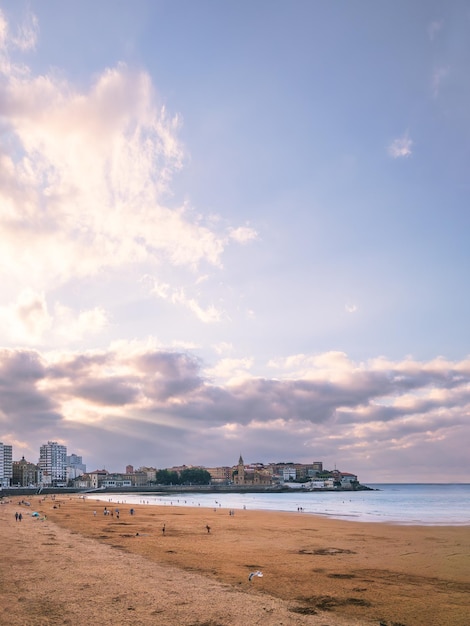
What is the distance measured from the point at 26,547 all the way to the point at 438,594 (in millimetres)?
23061

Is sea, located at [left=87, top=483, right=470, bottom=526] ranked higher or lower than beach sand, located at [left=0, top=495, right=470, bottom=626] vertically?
lower

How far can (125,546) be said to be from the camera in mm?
32094

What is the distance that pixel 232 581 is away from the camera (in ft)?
67.4

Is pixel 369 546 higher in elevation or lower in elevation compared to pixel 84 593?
lower

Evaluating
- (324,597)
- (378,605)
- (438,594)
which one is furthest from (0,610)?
(438,594)

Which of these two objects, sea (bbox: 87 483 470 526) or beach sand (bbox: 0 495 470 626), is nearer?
beach sand (bbox: 0 495 470 626)

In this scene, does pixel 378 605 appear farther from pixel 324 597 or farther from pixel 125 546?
pixel 125 546

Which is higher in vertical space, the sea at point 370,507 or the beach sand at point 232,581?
the beach sand at point 232,581

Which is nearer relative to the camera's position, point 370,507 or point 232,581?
point 232,581

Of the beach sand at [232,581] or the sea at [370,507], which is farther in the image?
the sea at [370,507]

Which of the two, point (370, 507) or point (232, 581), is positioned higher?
point (232, 581)

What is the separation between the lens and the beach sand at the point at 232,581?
15.5 m

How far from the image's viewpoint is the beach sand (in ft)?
50.9

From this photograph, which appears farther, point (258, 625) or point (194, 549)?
point (194, 549)
